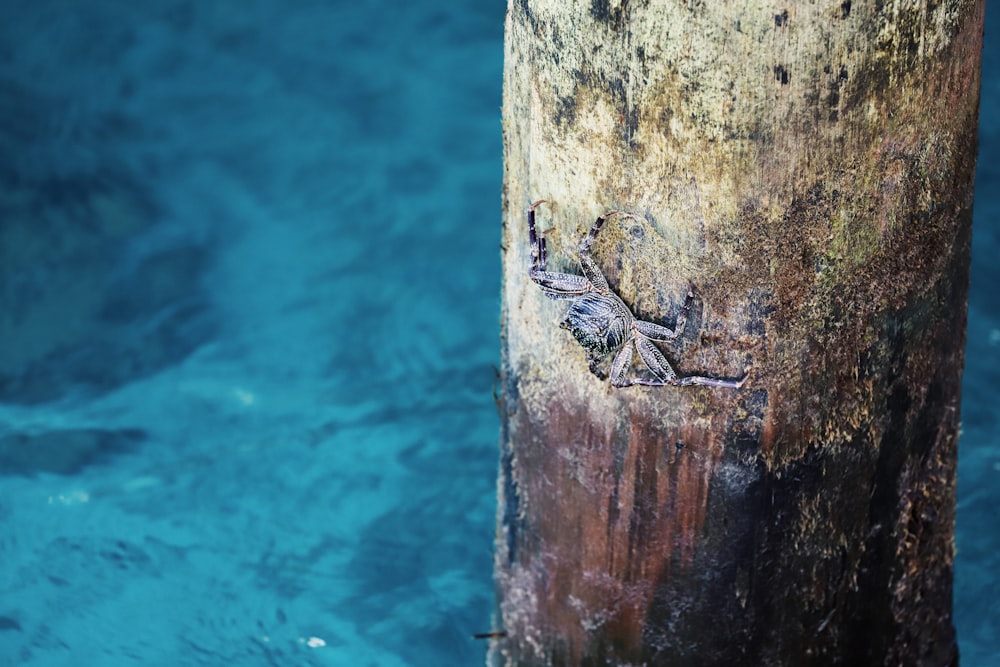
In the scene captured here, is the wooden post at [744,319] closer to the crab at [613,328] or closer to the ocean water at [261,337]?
the crab at [613,328]

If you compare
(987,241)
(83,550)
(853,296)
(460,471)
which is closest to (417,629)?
(460,471)

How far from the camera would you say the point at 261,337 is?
5.78 m

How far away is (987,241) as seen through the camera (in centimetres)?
608

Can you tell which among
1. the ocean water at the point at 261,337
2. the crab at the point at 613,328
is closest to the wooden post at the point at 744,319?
the crab at the point at 613,328

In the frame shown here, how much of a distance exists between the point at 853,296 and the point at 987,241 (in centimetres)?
395

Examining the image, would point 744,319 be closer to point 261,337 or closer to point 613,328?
point 613,328

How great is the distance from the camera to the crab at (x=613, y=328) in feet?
7.99

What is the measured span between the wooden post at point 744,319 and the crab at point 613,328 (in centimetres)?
2

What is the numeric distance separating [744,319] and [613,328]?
236 millimetres

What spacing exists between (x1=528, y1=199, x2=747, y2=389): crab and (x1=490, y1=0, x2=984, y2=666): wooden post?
0.02m

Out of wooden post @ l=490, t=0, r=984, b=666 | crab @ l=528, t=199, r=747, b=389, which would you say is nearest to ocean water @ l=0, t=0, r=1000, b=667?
wooden post @ l=490, t=0, r=984, b=666

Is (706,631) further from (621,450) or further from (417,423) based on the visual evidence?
(417,423)

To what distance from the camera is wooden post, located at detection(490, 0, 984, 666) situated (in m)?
2.28

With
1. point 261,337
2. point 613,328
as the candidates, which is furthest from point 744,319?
point 261,337
